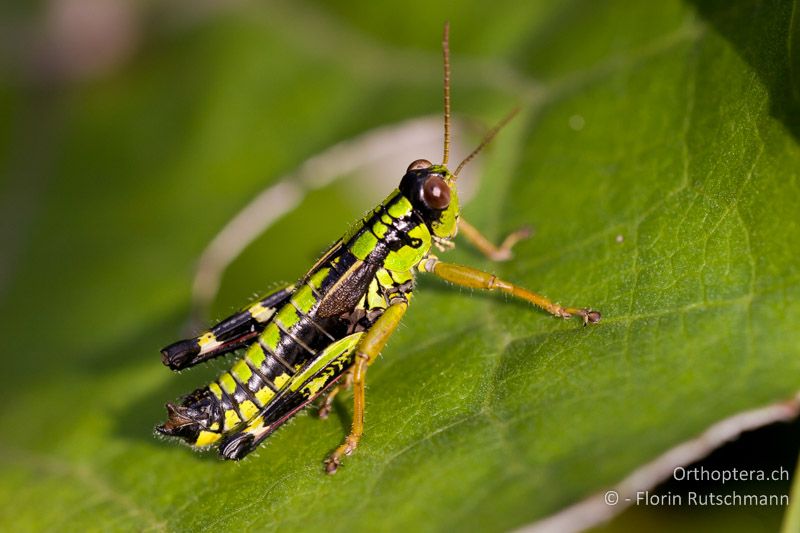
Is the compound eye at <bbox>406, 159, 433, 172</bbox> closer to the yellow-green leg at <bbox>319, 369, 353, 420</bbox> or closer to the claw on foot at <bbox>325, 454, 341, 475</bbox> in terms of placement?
the yellow-green leg at <bbox>319, 369, 353, 420</bbox>

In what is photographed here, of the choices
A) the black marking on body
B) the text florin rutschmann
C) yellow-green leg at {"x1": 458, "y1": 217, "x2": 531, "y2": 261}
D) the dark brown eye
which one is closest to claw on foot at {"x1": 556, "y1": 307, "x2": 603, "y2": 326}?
the text florin rutschmann

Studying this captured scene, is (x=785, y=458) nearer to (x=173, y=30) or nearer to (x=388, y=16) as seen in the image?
(x=388, y=16)

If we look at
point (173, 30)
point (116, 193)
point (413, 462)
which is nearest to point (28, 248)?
point (116, 193)

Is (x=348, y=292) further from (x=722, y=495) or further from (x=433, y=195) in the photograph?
(x=722, y=495)

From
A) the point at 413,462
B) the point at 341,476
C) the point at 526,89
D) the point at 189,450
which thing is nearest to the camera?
the point at 413,462

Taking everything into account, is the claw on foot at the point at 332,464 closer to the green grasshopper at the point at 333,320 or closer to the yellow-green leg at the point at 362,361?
the yellow-green leg at the point at 362,361

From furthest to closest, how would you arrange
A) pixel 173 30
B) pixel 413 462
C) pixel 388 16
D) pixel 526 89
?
pixel 173 30 < pixel 388 16 < pixel 526 89 < pixel 413 462
